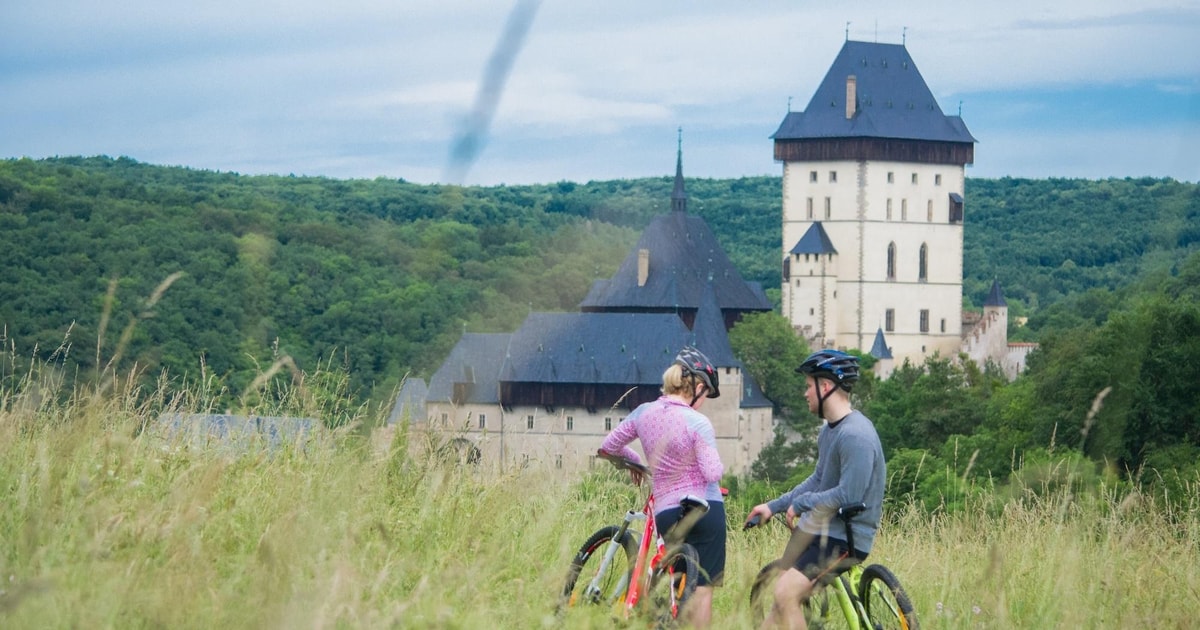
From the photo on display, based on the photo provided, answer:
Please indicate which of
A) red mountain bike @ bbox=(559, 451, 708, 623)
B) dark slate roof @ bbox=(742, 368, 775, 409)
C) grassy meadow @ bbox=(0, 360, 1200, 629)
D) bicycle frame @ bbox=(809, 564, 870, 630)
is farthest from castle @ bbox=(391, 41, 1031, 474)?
bicycle frame @ bbox=(809, 564, 870, 630)

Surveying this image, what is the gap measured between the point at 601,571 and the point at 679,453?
15.1 inches

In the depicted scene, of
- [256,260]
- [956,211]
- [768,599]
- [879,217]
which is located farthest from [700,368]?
[956,211]

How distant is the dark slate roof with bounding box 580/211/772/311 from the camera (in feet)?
207

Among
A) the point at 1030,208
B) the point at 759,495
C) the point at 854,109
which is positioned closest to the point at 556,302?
the point at 854,109

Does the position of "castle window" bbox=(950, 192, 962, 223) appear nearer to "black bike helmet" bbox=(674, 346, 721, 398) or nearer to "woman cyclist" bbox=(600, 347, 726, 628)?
"black bike helmet" bbox=(674, 346, 721, 398)

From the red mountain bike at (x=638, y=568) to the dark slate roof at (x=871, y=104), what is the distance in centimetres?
6376

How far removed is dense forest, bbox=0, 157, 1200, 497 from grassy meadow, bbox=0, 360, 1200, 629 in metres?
0.34

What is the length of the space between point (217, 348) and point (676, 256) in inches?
2266

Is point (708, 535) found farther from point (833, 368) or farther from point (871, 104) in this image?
point (871, 104)

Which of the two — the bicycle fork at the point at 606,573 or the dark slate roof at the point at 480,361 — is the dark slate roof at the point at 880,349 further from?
the bicycle fork at the point at 606,573

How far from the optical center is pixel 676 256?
64562 millimetres

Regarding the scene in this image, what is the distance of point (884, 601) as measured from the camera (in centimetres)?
403

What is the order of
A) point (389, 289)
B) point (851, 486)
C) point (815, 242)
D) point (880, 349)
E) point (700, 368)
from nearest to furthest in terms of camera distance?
point (851, 486), point (700, 368), point (389, 289), point (880, 349), point (815, 242)

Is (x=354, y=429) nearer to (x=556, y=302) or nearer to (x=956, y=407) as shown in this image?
(x=956, y=407)
